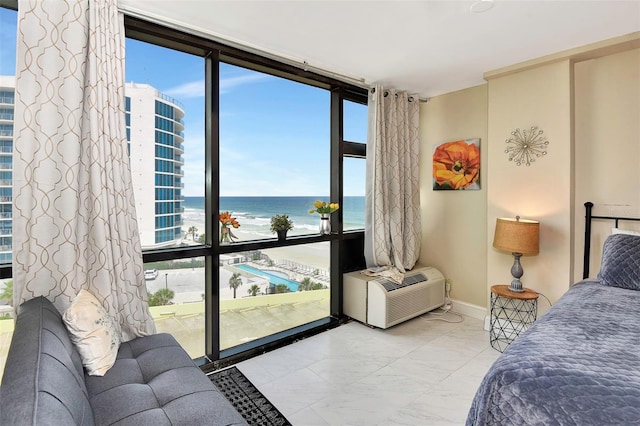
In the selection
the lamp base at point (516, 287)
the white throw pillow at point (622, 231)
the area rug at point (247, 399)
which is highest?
the white throw pillow at point (622, 231)

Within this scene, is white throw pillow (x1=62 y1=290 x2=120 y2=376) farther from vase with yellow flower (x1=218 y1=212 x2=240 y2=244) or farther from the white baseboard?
the white baseboard

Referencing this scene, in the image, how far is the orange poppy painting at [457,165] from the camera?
3.56 meters

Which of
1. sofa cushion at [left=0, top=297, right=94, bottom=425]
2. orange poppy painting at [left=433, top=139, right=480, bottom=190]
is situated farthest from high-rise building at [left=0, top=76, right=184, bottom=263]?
orange poppy painting at [left=433, top=139, right=480, bottom=190]

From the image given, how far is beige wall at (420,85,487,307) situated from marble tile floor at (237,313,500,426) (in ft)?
2.02

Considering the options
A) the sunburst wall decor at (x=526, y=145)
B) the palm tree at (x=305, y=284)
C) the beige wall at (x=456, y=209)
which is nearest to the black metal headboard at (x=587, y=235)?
the sunburst wall decor at (x=526, y=145)

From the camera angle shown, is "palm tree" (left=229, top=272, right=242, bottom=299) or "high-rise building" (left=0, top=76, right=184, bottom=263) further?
"palm tree" (left=229, top=272, right=242, bottom=299)

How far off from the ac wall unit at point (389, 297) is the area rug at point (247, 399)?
4.49 feet

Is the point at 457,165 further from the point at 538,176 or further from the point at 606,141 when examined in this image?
the point at 606,141

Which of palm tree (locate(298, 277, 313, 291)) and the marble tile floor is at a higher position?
palm tree (locate(298, 277, 313, 291))

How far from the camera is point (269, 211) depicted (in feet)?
10.5

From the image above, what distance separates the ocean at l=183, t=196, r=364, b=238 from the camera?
262 centimetres

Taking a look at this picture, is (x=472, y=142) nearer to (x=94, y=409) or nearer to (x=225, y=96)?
(x=225, y=96)

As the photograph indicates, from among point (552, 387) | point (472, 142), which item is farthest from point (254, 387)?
point (472, 142)

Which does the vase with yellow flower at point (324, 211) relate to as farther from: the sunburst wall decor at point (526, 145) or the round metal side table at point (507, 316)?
the sunburst wall decor at point (526, 145)
